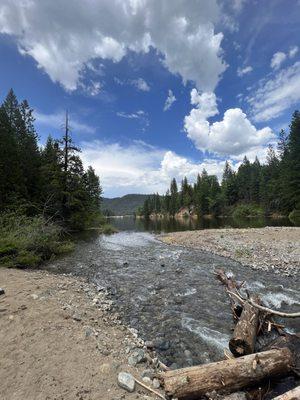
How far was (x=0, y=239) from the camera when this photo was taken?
11.5 m

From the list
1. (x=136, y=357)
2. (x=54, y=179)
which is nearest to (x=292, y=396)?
(x=136, y=357)

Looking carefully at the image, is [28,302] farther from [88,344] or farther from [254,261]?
[254,261]

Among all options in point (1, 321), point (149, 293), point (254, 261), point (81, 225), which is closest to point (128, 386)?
point (1, 321)

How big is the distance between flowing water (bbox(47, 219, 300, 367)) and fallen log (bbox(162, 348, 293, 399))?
1.14m

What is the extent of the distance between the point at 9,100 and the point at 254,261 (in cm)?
3934

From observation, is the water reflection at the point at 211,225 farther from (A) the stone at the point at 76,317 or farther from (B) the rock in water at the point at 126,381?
Result: (B) the rock in water at the point at 126,381

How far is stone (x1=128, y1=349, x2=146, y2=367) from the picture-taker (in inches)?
186

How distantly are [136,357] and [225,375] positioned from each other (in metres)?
1.64

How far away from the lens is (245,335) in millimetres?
5305

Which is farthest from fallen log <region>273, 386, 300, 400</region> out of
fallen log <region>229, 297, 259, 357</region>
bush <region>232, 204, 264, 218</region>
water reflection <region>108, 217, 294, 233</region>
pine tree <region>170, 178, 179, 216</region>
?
pine tree <region>170, 178, 179, 216</region>

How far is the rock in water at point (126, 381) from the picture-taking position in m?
3.92

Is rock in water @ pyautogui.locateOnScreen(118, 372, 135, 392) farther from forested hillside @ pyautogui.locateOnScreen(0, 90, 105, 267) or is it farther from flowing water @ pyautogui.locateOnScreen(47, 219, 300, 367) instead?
forested hillside @ pyautogui.locateOnScreen(0, 90, 105, 267)

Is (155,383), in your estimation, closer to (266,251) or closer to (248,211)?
(266,251)

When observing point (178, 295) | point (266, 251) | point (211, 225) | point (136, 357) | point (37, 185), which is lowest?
point (178, 295)
